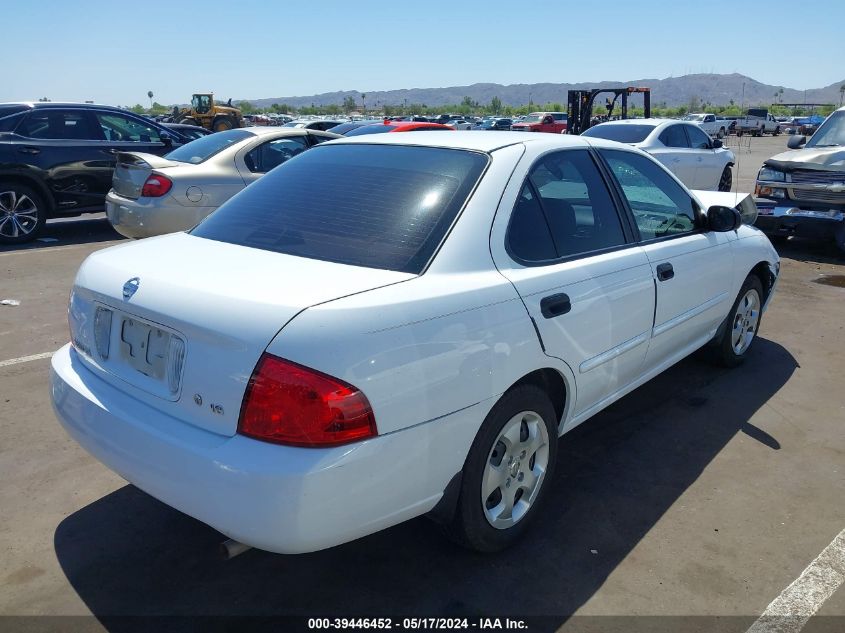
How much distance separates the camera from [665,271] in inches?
150

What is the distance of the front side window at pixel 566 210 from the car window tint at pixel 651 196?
8.8 inches

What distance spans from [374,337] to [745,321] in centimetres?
382

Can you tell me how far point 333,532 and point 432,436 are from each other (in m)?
0.46

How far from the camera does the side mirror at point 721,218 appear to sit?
429 centimetres

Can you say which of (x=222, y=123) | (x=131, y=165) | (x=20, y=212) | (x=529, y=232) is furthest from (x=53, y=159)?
(x=222, y=123)

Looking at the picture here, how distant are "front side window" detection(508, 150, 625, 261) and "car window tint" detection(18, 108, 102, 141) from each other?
8569 millimetres

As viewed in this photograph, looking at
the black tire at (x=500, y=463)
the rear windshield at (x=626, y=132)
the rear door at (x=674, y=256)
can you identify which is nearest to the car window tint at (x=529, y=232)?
the black tire at (x=500, y=463)

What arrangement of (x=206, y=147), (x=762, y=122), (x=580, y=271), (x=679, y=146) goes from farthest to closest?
(x=762, y=122)
(x=679, y=146)
(x=206, y=147)
(x=580, y=271)

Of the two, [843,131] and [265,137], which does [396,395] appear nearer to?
[265,137]

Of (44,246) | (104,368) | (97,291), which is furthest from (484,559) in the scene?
(44,246)

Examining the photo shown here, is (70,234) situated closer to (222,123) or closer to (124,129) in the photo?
(124,129)

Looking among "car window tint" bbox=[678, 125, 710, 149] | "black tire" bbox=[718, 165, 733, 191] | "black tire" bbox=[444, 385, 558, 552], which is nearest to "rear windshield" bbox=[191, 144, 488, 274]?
"black tire" bbox=[444, 385, 558, 552]

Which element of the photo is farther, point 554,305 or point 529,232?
point 529,232

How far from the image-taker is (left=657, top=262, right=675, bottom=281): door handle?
376cm
